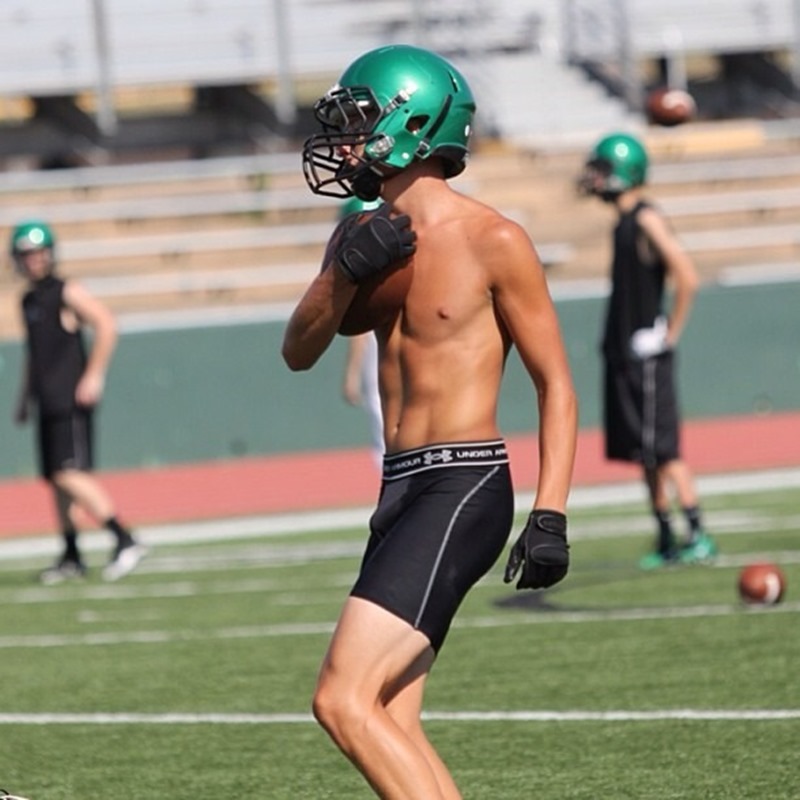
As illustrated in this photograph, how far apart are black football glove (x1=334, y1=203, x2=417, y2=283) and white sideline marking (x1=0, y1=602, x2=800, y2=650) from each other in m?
5.20

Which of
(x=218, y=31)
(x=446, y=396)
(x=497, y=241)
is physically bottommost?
(x=218, y=31)

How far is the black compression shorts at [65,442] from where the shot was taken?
1341 centimetres

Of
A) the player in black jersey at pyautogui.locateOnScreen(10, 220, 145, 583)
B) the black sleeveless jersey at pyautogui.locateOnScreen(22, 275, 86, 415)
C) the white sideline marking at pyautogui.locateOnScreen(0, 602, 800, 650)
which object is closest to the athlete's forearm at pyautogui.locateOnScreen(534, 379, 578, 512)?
the white sideline marking at pyautogui.locateOnScreen(0, 602, 800, 650)

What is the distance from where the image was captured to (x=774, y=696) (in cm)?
783

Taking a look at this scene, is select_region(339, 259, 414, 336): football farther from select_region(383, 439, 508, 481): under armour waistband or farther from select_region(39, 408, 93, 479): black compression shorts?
select_region(39, 408, 93, 479): black compression shorts

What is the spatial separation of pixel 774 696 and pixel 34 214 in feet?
63.1

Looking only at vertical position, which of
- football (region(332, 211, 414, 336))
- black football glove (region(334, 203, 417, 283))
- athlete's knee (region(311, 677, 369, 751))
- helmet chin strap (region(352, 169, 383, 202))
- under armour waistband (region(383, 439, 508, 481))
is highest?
helmet chin strap (region(352, 169, 383, 202))

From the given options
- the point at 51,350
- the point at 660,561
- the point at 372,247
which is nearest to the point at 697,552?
the point at 660,561

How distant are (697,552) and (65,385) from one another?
4.11 metres

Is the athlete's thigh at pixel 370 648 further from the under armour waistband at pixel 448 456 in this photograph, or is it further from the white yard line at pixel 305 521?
the white yard line at pixel 305 521

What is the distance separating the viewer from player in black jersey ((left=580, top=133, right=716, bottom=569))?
1175 centimetres

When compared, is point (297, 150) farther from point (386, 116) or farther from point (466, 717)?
point (386, 116)

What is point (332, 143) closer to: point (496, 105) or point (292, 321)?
point (292, 321)

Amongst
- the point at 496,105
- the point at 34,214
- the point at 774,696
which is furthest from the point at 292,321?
the point at 496,105
